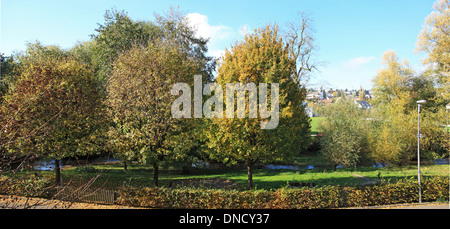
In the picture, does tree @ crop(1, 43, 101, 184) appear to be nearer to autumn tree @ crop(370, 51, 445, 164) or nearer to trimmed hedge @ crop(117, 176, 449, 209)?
trimmed hedge @ crop(117, 176, 449, 209)

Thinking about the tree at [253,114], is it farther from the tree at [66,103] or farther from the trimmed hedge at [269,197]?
the tree at [66,103]

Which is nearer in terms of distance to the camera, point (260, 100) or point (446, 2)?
point (260, 100)

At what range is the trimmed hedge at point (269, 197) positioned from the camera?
15.4m

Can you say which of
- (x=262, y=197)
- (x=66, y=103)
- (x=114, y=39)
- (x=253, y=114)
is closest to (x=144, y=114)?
(x=66, y=103)

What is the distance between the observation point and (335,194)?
1605cm

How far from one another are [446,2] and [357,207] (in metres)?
31.2

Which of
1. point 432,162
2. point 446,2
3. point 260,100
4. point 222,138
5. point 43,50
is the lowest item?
point 432,162

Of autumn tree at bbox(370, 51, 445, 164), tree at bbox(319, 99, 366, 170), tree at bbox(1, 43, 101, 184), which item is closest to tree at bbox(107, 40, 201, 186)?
tree at bbox(1, 43, 101, 184)

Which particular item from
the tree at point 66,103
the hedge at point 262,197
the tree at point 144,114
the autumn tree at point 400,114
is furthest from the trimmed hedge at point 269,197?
the autumn tree at point 400,114

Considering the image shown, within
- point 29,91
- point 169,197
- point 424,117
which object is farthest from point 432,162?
point 29,91

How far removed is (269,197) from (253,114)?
4964 mm

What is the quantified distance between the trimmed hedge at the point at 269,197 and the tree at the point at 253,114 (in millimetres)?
2993

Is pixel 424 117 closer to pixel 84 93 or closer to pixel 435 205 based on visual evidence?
pixel 435 205

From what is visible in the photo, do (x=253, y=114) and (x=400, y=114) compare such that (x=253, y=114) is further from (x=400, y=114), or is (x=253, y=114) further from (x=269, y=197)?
(x=400, y=114)
